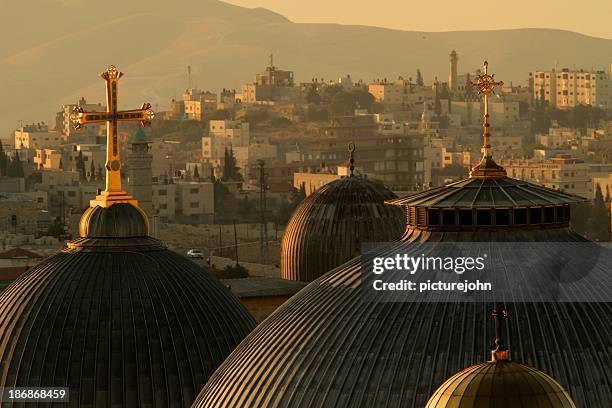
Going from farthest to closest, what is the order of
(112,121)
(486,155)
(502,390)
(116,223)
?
(112,121), (116,223), (486,155), (502,390)

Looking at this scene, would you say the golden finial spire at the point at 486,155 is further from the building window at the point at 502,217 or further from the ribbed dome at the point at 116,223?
the ribbed dome at the point at 116,223

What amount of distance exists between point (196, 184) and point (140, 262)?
139885mm

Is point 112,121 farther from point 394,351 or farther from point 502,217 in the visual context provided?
point 394,351

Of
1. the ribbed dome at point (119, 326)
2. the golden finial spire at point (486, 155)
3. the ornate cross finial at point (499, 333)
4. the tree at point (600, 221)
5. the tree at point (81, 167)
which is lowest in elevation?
the tree at point (600, 221)

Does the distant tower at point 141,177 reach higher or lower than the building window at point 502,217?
lower

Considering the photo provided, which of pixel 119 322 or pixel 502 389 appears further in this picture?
pixel 119 322

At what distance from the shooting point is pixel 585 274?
1471 inches

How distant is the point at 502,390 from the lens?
100 ft

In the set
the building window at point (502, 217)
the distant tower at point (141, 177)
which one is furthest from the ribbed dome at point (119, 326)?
the distant tower at point (141, 177)

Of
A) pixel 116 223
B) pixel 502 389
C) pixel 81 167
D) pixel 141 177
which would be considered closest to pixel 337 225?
pixel 116 223

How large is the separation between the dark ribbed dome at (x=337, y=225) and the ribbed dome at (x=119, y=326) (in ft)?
39.1

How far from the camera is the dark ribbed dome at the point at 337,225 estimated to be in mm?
61594

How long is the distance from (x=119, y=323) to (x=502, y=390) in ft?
61.1

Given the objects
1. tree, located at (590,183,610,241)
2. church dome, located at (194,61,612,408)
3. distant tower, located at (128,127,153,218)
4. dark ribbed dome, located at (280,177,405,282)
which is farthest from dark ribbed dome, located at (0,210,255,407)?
tree, located at (590,183,610,241)
